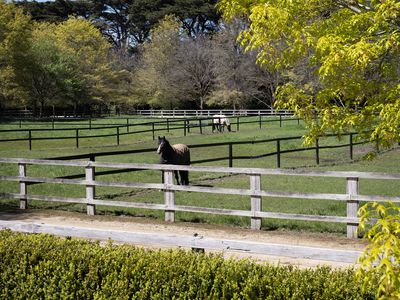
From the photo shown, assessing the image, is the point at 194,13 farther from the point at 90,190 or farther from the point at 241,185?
the point at 90,190

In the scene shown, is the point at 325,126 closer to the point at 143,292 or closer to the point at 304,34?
the point at 304,34

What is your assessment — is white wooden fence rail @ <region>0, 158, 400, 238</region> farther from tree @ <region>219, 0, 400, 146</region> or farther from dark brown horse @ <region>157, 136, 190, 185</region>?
dark brown horse @ <region>157, 136, 190, 185</region>

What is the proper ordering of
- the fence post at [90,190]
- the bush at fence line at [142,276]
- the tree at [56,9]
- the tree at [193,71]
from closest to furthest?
the bush at fence line at [142,276]
the fence post at [90,190]
the tree at [193,71]
the tree at [56,9]

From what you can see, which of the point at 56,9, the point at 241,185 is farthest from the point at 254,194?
the point at 56,9

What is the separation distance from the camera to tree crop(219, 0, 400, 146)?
703 cm

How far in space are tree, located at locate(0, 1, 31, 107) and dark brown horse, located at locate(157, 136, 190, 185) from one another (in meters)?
42.7

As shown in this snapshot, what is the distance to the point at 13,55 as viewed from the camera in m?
56.0


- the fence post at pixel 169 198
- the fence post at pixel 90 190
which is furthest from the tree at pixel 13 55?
the fence post at pixel 169 198

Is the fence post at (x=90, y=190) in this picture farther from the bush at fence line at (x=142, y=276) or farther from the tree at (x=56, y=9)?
the tree at (x=56, y=9)

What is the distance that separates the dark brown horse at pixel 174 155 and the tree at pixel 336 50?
614cm

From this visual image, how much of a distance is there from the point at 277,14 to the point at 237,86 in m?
54.9

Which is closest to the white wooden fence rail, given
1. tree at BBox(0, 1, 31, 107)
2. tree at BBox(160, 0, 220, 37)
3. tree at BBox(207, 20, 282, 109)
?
tree at BBox(0, 1, 31, 107)

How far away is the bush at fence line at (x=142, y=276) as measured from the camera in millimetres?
4807

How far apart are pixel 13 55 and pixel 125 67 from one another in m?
26.5
